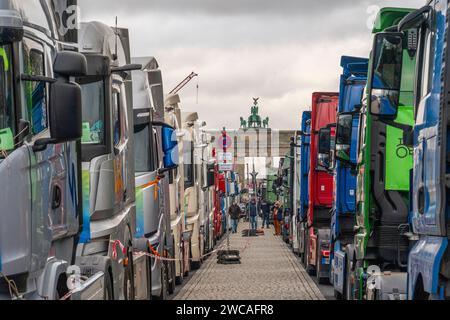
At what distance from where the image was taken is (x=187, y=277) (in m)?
25.2

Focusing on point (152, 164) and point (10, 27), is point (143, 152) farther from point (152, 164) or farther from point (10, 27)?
point (10, 27)

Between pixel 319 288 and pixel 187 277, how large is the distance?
14.6 ft

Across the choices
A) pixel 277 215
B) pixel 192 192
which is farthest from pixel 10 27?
pixel 277 215

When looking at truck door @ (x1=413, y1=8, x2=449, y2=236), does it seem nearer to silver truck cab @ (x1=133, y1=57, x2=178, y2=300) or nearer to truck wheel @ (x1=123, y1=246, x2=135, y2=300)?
truck wheel @ (x1=123, y1=246, x2=135, y2=300)

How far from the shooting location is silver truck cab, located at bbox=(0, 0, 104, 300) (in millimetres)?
7012

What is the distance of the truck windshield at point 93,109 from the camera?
11258mm

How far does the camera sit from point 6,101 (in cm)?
712

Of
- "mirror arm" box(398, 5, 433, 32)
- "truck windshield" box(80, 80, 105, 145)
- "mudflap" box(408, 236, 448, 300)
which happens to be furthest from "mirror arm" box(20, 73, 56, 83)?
"truck windshield" box(80, 80, 105, 145)

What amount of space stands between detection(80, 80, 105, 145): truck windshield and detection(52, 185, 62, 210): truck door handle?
2.63m

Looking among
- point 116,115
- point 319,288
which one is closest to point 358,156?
point 116,115

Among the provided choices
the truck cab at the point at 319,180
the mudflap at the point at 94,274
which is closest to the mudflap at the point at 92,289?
the mudflap at the point at 94,274

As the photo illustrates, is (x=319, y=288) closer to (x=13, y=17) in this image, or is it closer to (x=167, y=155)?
(x=167, y=155)

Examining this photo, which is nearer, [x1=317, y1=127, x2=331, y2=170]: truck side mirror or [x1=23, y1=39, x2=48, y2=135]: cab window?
[x1=23, y1=39, x2=48, y2=135]: cab window

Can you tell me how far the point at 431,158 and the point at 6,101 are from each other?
3.02 m
